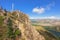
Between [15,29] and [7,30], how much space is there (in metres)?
3.31

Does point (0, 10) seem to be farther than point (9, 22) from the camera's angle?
Yes

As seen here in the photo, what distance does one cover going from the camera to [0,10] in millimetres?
74812

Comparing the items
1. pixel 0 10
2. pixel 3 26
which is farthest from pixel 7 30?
pixel 0 10

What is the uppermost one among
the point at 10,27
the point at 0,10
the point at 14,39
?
the point at 0,10

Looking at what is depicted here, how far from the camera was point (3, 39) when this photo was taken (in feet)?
183

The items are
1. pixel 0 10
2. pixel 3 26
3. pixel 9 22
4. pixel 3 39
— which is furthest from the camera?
pixel 0 10

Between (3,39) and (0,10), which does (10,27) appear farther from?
(0,10)

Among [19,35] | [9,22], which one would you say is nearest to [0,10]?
[9,22]

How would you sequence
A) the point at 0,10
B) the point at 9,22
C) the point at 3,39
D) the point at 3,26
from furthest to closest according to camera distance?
the point at 0,10 < the point at 9,22 < the point at 3,26 < the point at 3,39

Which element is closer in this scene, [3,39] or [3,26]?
[3,39]

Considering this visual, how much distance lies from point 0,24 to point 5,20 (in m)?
4.30

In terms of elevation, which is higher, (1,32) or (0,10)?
(0,10)

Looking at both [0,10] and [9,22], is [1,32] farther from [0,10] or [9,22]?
[0,10]

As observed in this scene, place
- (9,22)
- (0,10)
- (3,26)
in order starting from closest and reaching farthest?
(3,26)
(9,22)
(0,10)
